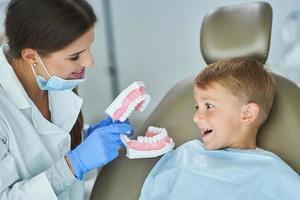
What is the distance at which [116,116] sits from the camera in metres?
1.20

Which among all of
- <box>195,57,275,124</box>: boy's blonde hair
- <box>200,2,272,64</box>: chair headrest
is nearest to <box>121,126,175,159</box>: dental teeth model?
<box>195,57,275,124</box>: boy's blonde hair

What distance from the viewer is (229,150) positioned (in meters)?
1.27

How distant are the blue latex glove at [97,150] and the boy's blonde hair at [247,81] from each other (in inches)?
11.9

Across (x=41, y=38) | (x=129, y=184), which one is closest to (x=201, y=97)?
(x=129, y=184)

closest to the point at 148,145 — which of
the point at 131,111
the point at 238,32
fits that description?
the point at 131,111

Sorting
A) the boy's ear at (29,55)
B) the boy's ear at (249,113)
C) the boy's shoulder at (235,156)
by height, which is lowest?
the boy's shoulder at (235,156)

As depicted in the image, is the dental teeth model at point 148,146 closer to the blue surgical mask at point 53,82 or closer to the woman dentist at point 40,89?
the woman dentist at point 40,89

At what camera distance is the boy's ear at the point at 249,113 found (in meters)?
1.21

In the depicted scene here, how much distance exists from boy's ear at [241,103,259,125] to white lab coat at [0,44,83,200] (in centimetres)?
58

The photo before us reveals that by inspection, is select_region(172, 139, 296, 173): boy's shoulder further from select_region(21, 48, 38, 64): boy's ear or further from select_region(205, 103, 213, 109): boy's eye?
select_region(21, 48, 38, 64): boy's ear

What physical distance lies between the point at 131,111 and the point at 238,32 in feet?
1.42

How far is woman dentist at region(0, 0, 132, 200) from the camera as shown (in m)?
1.12

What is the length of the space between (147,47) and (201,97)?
1.29 metres

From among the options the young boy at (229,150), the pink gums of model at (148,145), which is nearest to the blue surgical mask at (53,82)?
the pink gums of model at (148,145)
